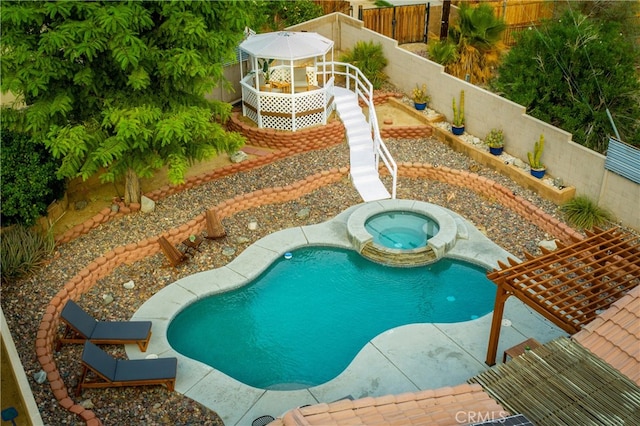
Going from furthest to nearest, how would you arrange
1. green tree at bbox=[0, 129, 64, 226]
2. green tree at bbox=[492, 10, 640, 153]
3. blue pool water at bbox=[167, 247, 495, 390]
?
green tree at bbox=[492, 10, 640, 153] < green tree at bbox=[0, 129, 64, 226] < blue pool water at bbox=[167, 247, 495, 390]

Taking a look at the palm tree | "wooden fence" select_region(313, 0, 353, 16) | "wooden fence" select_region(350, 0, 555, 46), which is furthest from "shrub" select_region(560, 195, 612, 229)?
"wooden fence" select_region(313, 0, 353, 16)

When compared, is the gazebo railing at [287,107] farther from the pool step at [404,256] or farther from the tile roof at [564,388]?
the tile roof at [564,388]

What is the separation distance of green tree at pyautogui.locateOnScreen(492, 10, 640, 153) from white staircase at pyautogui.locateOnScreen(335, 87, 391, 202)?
488 centimetres

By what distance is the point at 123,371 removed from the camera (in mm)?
10820

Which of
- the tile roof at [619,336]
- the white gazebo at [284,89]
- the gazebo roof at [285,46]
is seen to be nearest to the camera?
the tile roof at [619,336]

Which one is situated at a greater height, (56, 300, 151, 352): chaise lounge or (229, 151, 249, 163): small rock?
(229, 151, 249, 163): small rock

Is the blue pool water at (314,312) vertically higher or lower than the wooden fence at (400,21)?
lower

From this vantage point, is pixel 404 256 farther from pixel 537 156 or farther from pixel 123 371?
pixel 123 371

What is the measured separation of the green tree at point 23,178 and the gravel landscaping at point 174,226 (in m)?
1.30

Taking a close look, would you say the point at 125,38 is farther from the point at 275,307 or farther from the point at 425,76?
the point at 425,76

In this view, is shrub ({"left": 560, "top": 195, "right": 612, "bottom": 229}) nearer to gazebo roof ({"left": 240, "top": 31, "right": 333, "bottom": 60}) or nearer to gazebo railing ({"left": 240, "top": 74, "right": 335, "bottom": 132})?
gazebo railing ({"left": 240, "top": 74, "right": 335, "bottom": 132})

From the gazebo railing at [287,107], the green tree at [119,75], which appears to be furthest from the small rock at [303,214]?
the gazebo railing at [287,107]

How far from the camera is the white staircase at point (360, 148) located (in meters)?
16.9

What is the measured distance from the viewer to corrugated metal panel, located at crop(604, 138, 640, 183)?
14.4 meters
